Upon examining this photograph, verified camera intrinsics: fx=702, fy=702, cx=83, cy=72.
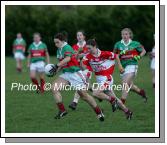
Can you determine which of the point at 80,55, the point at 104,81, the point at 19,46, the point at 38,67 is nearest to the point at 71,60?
the point at 104,81

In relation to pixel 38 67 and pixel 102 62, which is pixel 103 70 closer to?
pixel 102 62

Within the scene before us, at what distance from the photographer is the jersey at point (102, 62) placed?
1386 centimetres

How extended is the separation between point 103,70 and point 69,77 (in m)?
0.69

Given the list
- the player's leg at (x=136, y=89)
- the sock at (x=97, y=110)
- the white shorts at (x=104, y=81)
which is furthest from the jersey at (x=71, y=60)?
the player's leg at (x=136, y=89)

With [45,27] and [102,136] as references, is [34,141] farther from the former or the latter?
[45,27]

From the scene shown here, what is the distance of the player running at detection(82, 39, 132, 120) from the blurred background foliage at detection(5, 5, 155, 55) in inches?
839

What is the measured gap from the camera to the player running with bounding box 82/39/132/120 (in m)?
13.8

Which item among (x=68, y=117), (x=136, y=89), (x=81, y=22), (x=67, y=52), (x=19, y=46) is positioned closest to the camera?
(x=67, y=52)

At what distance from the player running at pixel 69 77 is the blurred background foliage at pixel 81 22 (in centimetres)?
2145

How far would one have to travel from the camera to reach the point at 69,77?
13906 millimetres

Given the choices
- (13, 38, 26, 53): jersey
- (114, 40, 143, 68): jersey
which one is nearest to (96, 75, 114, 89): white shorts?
(114, 40, 143, 68): jersey

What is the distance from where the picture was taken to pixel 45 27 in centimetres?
3941

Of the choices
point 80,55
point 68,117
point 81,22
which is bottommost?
point 68,117

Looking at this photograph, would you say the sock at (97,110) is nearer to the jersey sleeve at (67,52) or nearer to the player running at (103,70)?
the player running at (103,70)
